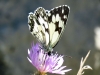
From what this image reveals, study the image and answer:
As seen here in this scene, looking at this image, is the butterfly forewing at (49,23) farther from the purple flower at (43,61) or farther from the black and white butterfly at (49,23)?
the purple flower at (43,61)

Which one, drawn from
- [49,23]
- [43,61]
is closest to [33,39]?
[49,23]

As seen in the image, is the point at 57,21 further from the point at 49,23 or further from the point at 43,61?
the point at 43,61

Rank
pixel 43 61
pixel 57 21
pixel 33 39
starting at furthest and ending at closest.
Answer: pixel 33 39 → pixel 57 21 → pixel 43 61

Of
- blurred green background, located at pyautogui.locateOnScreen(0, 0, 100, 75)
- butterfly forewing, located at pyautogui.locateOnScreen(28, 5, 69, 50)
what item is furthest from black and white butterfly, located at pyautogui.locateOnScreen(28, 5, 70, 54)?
blurred green background, located at pyautogui.locateOnScreen(0, 0, 100, 75)

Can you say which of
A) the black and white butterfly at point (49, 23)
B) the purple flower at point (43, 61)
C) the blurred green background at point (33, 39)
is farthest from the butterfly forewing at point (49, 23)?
the blurred green background at point (33, 39)

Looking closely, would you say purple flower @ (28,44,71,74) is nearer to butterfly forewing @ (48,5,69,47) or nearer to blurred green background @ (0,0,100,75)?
butterfly forewing @ (48,5,69,47)

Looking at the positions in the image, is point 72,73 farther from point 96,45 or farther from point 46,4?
point 46,4
